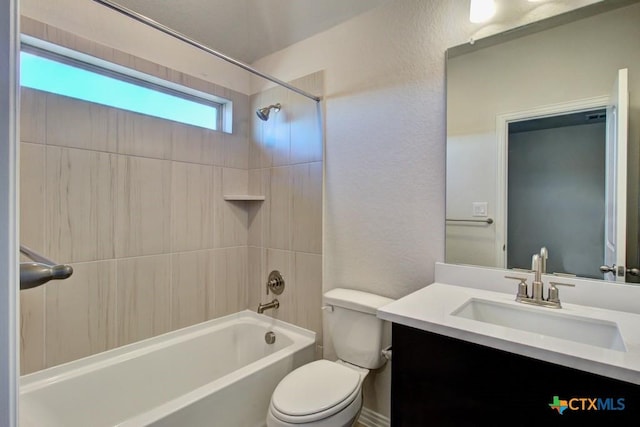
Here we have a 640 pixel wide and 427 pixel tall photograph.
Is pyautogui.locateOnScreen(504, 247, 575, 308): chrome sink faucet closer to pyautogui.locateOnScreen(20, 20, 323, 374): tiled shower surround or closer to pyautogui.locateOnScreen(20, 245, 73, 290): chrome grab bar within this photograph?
pyautogui.locateOnScreen(20, 20, 323, 374): tiled shower surround

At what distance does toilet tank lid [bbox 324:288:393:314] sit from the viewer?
1.65 meters

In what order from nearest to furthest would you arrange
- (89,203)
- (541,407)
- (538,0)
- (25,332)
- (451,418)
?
(541,407) < (451,418) < (538,0) < (25,332) < (89,203)

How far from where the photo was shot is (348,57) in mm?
1938

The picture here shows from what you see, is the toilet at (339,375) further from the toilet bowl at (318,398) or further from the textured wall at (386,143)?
the textured wall at (386,143)

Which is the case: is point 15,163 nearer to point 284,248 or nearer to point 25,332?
point 25,332

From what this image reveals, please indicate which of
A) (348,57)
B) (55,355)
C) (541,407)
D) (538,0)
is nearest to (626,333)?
(541,407)

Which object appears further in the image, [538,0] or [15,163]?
[538,0]

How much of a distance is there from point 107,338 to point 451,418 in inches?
69.5

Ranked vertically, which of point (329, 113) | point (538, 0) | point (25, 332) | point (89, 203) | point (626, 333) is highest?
point (538, 0)

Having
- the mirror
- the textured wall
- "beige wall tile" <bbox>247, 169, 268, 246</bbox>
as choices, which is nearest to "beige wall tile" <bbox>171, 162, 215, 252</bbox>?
"beige wall tile" <bbox>247, 169, 268, 246</bbox>

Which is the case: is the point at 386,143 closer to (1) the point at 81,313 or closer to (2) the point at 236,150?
(2) the point at 236,150

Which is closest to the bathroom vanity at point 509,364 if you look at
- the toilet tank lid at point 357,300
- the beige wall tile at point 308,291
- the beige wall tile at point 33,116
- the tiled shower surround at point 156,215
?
the toilet tank lid at point 357,300

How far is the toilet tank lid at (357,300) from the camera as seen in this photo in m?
1.65

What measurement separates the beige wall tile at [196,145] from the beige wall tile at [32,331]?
1.02 meters
